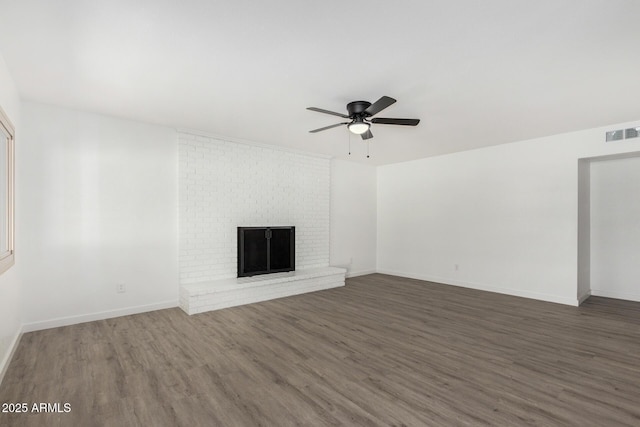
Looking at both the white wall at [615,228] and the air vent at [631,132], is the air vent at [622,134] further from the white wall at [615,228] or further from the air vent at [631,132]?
the white wall at [615,228]

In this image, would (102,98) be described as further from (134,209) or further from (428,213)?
(428,213)

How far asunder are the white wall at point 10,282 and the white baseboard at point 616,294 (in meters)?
7.85

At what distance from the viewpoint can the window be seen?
105 inches

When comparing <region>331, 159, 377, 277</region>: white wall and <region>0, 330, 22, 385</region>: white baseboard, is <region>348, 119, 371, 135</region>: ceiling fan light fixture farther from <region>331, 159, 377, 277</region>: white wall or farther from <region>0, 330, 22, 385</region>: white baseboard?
<region>0, 330, 22, 385</region>: white baseboard

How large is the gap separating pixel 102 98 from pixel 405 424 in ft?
13.8

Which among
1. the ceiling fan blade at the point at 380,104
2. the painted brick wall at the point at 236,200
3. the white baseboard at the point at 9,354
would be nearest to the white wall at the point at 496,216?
the painted brick wall at the point at 236,200

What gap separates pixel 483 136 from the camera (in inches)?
193

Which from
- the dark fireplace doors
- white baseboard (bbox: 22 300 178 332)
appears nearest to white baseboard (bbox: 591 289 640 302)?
the dark fireplace doors

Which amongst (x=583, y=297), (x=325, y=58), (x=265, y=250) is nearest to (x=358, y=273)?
(x=265, y=250)

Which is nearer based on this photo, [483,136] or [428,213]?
[483,136]

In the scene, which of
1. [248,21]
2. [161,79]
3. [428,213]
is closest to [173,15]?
[248,21]

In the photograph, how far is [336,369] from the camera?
2.67 m

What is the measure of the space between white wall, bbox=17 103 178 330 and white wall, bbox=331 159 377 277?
330cm

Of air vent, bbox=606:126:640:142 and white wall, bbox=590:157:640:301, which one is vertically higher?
air vent, bbox=606:126:640:142
